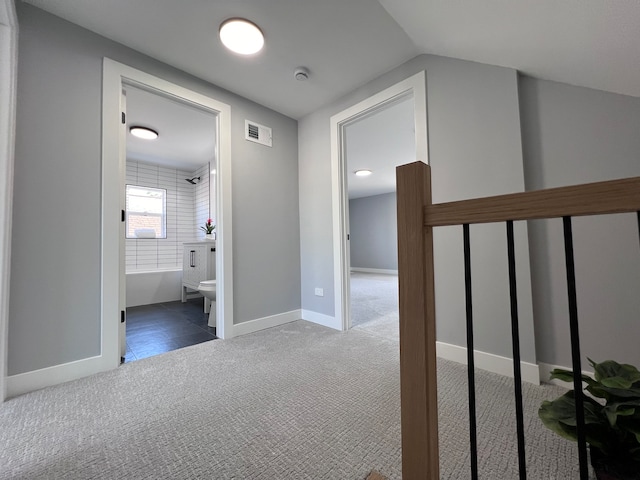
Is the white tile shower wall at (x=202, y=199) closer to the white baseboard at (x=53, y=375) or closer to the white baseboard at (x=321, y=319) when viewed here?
the white baseboard at (x=321, y=319)

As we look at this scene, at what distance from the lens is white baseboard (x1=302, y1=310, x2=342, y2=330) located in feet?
8.66

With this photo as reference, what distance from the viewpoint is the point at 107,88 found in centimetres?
185

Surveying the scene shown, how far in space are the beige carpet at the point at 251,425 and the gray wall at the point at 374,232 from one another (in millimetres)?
5872

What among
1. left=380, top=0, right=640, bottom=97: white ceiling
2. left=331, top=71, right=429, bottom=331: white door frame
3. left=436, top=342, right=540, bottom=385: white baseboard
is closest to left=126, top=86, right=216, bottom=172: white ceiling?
left=331, top=71, right=429, bottom=331: white door frame

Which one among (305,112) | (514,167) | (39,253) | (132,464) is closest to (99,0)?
(39,253)

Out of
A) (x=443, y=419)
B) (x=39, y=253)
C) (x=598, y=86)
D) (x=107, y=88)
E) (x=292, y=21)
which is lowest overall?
(x=443, y=419)

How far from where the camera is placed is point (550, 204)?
54cm

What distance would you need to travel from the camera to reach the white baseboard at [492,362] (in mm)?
1559

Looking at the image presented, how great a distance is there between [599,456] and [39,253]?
2.80 metres

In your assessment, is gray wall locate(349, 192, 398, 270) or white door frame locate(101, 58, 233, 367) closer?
→ white door frame locate(101, 58, 233, 367)

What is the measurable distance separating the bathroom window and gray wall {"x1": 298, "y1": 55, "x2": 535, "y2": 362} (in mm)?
4421

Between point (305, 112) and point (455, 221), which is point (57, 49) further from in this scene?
point (455, 221)

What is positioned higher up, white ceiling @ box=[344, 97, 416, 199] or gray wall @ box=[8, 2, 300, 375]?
white ceiling @ box=[344, 97, 416, 199]

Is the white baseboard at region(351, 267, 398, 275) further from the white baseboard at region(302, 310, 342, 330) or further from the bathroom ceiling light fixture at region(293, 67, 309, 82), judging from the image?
the bathroom ceiling light fixture at region(293, 67, 309, 82)
